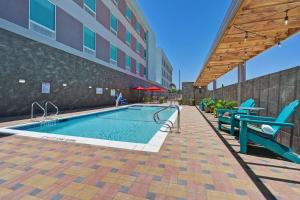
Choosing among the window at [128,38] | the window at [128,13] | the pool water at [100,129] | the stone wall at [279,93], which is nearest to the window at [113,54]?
the window at [128,38]

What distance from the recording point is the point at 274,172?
9.56 ft

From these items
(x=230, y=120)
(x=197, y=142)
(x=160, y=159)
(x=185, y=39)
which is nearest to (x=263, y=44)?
(x=230, y=120)

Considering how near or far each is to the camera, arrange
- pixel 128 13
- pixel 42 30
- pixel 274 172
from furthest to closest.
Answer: pixel 128 13, pixel 42 30, pixel 274 172

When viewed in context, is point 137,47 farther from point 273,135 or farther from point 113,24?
point 273,135

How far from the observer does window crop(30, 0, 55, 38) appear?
905 cm

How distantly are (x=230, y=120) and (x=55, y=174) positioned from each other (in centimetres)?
527

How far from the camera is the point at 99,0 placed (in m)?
15.1

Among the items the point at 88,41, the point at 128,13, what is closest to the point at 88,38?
the point at 88,41

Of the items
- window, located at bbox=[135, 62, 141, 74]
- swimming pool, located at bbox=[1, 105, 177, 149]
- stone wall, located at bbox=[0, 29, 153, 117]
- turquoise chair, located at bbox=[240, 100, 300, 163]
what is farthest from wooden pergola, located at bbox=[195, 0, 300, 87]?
window, located at bbox=[135, 62, 141, 74]

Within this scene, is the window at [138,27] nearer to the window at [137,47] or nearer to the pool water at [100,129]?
the window at [137,47]

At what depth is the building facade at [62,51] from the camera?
310 inches

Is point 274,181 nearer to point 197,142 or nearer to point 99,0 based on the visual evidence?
point 197,142

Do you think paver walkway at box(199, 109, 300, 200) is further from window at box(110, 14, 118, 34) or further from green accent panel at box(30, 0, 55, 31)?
window at box(110, 14, 118, 34)

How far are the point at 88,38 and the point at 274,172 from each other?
48.6ft
